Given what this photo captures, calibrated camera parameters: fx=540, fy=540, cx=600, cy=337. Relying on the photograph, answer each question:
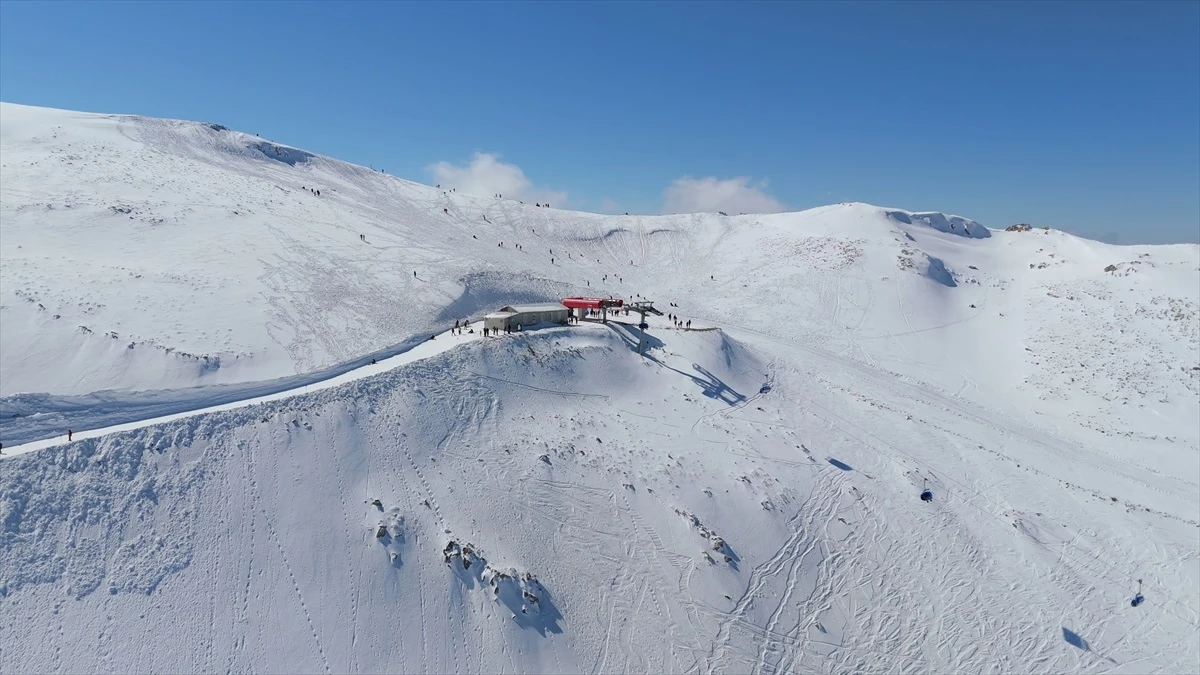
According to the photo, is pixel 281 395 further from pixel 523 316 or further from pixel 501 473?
pixel 523 316

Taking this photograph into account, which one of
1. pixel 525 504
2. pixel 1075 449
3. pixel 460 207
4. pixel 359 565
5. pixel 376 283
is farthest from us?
pixel 460 207

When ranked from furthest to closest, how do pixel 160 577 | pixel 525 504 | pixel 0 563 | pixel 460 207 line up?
pixel 460 207 → pixel 525 504 → pixel 160 577 → pixel 0 563

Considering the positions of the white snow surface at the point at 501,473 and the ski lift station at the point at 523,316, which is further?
the ski lift station at the point at 523,316

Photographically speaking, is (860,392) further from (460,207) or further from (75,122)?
(75,122)

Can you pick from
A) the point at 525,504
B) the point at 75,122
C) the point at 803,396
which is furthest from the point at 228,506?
the point at 75,122

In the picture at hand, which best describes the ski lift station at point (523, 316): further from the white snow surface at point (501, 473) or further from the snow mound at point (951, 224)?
the snow mound at point (951, 224)

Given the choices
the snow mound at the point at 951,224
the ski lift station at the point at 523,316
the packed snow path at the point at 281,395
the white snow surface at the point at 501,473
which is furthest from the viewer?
the snow mound at the point at 951,224

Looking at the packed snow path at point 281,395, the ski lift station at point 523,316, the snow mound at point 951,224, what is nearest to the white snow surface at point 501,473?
the packed snow path at point 281,395
